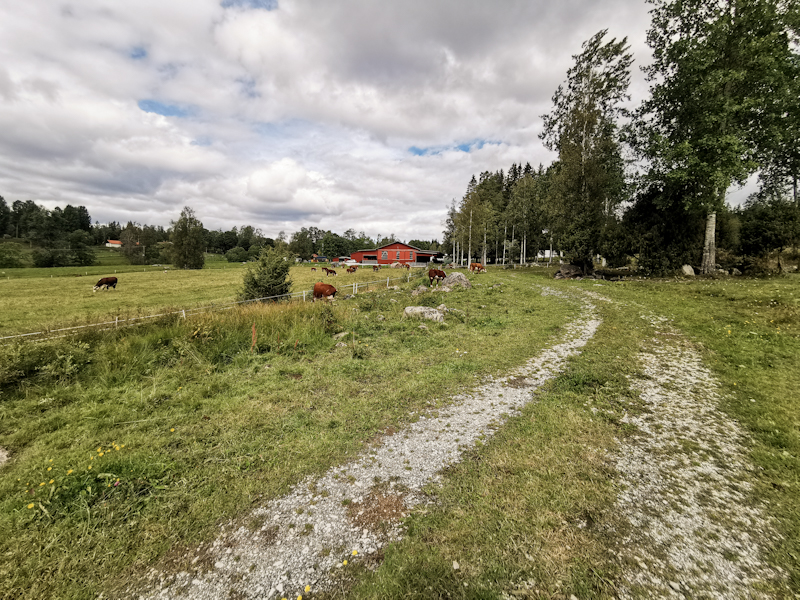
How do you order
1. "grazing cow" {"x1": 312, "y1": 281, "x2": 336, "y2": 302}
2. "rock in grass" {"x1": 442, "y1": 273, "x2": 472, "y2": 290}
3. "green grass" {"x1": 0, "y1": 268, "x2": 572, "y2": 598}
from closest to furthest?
"green grass" {"x1": 0, "y1": 268, "x2": 572, "y2": 598} → "grazing cow" {"x1": 312, "y1": 281, "x2": 336, "y2": 302} → "rock in grass" {"x1": 442, "y1": 273, "x2": 472, "y2": 290}

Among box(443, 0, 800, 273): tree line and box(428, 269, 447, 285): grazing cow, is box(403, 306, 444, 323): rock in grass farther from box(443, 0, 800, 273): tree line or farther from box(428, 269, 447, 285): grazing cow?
box(443, 0, 800, 273): tree line

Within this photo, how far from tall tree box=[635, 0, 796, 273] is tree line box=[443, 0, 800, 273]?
73 millimetres

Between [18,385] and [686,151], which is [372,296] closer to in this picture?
[18,385]

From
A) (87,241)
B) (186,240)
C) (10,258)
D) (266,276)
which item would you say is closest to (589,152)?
(266,276)

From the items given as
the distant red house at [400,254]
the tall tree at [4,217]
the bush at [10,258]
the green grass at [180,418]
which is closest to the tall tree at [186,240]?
the bush at [10,258]

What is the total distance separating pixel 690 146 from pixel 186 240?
83679 mm

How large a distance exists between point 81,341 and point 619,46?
39.8m

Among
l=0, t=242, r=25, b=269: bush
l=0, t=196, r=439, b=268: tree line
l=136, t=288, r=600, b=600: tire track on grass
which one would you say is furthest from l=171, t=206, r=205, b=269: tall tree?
l=136, t=288, r=600, b=600: tire track on grass

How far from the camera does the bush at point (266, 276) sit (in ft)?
55.7

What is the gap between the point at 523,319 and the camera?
46.1 feet

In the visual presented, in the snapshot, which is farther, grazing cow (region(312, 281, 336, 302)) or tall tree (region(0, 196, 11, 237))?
tall tree (region(0, 196, 11, 237))

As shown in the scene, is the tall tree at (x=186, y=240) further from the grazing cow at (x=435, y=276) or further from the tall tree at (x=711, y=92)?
the tall tree at (x=711, y=92)

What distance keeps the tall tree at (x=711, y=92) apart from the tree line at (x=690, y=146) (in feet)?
0.24

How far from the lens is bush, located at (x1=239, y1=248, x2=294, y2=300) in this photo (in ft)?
55.7
